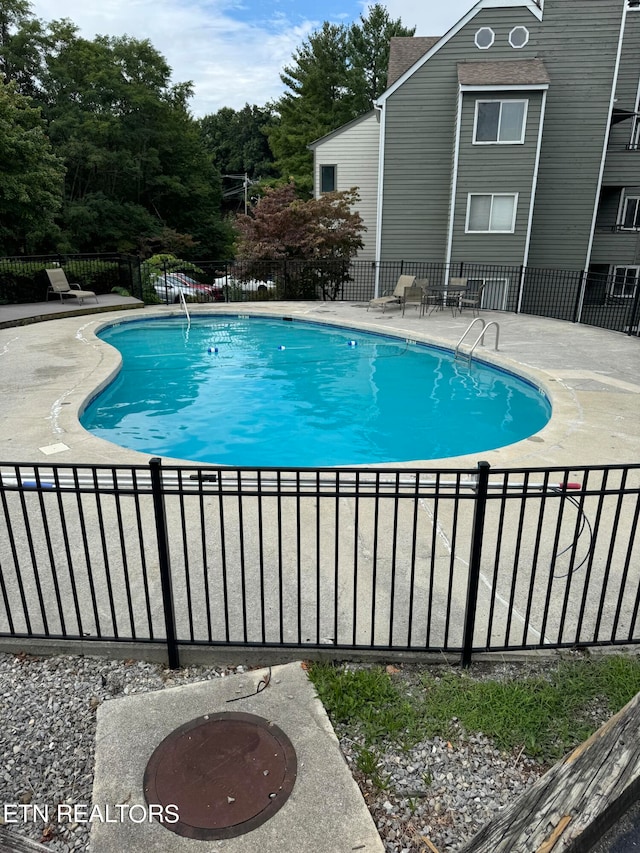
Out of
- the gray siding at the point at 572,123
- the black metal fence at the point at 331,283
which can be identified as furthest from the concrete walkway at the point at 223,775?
the gray siding at the point at 572,123

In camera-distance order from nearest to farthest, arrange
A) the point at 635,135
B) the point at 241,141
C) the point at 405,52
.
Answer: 1. the point at 635,135
2. the point at 405,52
3. the point at 241,141

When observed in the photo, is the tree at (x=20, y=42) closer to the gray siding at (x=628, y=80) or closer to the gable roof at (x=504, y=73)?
the gable roof at (x=504, y=73)

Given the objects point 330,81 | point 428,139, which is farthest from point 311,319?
point 330,81

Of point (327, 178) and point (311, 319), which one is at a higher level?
point (327, 178)

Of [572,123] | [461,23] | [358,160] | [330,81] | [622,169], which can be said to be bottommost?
[622,169]

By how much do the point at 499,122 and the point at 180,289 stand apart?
1245 cm

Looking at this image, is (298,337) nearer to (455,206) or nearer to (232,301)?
(232,301)

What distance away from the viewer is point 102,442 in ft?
21.9

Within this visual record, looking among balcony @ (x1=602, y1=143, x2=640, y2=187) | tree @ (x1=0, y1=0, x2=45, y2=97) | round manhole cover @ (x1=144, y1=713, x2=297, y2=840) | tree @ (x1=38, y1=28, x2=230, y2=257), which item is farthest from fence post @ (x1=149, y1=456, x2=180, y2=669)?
tree @ (x1=0, y1=0, x2=45, y2=97)

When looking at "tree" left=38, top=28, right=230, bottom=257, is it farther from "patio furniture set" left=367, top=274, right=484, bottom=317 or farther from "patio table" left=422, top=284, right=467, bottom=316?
"patio table" left=422, top=284, right=467, bottom=316

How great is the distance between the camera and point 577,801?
1020 mm

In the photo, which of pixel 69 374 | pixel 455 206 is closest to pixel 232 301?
pixel 455 206

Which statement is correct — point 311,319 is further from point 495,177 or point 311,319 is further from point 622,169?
point 622,169

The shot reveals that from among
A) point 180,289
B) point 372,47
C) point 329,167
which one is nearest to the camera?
point 180,289
